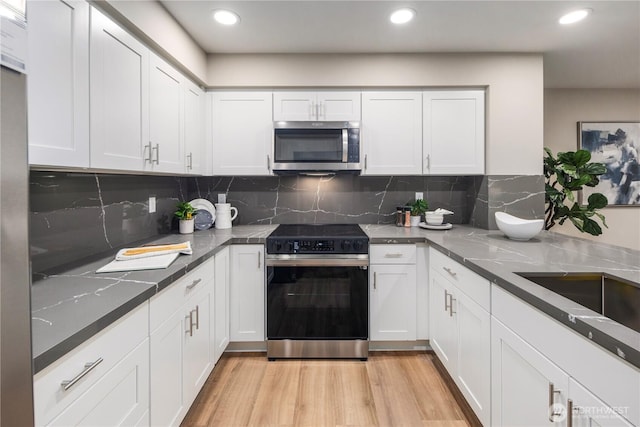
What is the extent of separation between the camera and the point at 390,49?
252 centimetres

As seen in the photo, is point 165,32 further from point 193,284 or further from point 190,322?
point 190,322

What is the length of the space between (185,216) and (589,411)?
8.07ft

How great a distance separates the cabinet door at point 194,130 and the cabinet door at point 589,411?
2.35 m

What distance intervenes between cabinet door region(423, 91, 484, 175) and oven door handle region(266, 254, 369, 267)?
1.02 metres

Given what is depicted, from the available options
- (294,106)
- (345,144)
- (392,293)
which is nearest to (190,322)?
(392,293)

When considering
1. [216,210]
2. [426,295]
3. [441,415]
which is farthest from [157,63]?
[441,415]

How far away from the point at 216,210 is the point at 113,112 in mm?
1335

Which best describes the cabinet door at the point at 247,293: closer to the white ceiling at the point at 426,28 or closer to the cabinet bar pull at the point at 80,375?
the cabinet bar pull at the point at 80,375

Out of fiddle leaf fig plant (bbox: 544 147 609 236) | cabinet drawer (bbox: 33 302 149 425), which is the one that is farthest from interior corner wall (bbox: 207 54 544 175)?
cabinet drawer (bbox: 33 302 149 425)

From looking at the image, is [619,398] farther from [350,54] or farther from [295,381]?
[350,54]

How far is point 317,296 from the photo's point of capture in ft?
7.50

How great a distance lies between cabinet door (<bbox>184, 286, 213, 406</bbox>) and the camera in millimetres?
1620

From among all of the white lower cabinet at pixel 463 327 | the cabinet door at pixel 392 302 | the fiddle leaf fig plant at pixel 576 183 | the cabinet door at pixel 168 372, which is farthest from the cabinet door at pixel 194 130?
the fiddle leaf fig plant at pixel 576 183

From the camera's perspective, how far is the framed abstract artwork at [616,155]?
11.4 ft
